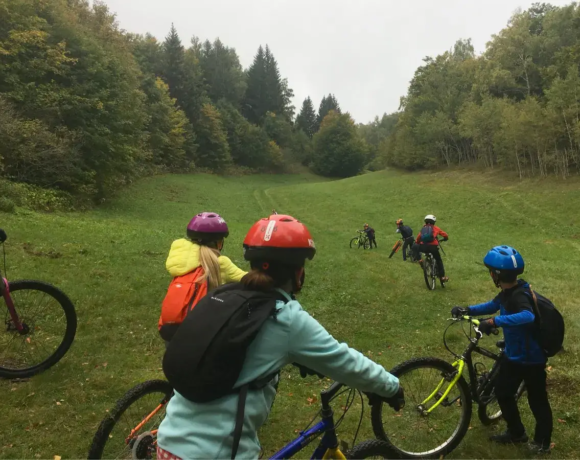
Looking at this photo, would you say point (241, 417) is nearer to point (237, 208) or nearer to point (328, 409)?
point (328, 409)

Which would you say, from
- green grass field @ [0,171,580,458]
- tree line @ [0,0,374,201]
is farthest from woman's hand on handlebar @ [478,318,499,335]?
tree line @ [0,0,374,201]

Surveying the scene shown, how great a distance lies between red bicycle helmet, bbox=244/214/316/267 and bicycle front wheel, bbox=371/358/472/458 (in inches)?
84.5

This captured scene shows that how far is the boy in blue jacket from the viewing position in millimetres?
3889

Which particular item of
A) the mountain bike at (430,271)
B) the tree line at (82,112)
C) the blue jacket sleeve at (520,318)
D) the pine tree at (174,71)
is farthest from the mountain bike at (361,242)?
the pine tree at (174,71)

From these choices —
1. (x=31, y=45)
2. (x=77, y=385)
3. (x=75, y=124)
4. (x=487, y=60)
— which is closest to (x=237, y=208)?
(x=75, y=124)

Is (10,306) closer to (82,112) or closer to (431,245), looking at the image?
(431,245)

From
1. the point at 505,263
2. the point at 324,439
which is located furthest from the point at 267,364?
the point at 505,263

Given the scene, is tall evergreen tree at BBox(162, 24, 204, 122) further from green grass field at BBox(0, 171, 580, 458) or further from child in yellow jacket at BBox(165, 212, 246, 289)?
child in yellow jacket at BBox(165, 212, 246, 289)

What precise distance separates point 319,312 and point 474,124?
4314 centimetres

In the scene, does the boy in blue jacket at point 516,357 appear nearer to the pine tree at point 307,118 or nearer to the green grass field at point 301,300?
the green grass field at point 301,300

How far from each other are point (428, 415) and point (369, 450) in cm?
155

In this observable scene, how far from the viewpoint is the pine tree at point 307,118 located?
324ft

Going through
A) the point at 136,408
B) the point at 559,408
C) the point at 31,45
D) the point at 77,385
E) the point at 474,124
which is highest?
the point at 31,45

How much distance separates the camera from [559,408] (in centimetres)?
484
